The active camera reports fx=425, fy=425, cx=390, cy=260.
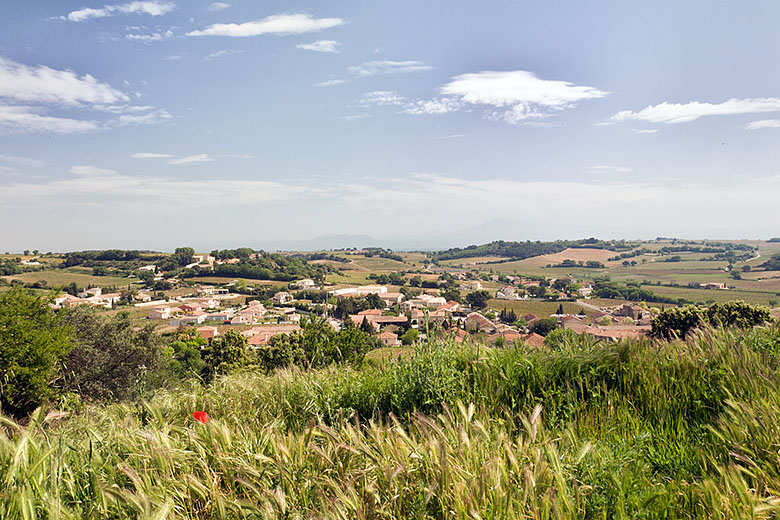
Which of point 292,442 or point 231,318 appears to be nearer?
point 292,442

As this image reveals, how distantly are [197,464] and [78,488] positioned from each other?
0.65 m

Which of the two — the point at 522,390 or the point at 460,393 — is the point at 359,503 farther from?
the point at 522,390

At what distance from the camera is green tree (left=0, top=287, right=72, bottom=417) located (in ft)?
46.3

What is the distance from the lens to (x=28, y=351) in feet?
49.9

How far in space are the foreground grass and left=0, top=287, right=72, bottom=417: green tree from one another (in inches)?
525


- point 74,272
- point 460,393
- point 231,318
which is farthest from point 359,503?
point 74,272

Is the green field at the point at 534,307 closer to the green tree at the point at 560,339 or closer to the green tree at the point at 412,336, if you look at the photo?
the green tree at the point at 560,339

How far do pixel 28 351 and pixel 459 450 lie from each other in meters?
18.6

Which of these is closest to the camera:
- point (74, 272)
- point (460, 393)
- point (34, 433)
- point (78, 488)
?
point (78, 488)

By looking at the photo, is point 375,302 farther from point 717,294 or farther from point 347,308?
point 717,294

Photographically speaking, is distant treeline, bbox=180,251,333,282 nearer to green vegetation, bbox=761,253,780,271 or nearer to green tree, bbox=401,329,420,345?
green vegetation, bbox=761,253,780,271

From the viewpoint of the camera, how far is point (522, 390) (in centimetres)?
425

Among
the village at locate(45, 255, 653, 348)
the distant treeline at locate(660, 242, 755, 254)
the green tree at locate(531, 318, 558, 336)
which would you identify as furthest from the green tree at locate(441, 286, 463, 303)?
the distant treeline at locate(660, 242, 755, 254)

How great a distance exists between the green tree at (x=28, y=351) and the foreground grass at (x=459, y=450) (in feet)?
43.7
